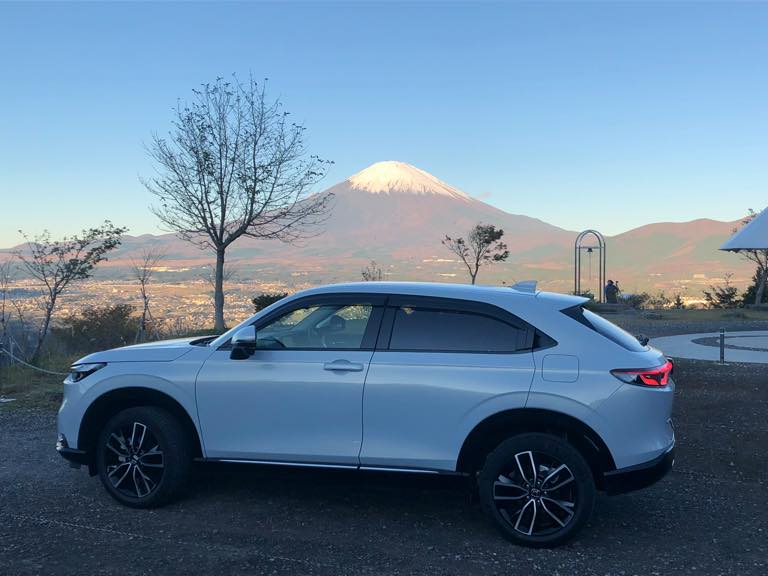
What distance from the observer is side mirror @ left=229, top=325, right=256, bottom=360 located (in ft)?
16.6

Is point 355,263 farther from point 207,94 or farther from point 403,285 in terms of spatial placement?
point 403,285

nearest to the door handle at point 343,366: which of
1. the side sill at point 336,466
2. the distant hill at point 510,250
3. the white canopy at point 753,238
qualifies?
the side sill at point 336,466

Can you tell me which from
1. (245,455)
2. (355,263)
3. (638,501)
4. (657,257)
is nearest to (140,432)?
(245,455)

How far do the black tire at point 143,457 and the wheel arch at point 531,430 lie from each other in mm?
2047

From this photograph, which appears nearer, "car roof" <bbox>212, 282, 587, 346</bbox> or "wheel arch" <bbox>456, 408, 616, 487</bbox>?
"wheel arch" <bbox>456, 408, 616, 487</bbox>

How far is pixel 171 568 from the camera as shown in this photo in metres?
4.42

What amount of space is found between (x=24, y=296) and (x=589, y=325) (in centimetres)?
1692

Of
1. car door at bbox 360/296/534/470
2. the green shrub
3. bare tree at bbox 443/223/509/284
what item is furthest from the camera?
bare tree at bbox 443/223/509/284

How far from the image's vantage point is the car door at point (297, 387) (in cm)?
505

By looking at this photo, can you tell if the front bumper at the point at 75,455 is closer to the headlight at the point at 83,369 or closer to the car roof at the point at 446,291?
the headlight at the point at 83,369

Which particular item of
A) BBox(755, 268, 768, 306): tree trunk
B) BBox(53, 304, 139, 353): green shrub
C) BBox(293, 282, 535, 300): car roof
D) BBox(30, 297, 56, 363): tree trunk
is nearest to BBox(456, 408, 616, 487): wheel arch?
BBox(293, 282, 535, 300): car roof

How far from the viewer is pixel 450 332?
199 inches

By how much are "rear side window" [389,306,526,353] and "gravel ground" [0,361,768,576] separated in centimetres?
90

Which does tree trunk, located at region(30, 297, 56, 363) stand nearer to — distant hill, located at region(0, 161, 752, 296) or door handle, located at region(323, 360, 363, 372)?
door handle, located at region(323, 360, 363, 372)
